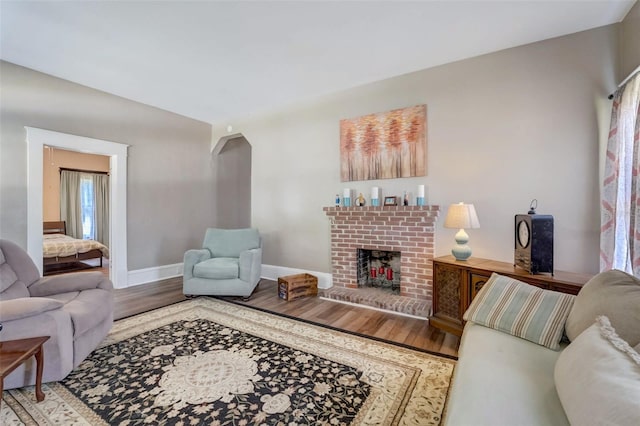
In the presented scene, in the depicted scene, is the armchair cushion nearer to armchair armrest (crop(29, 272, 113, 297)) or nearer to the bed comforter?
armchair armrest (crop(29, 272, 113, 297))

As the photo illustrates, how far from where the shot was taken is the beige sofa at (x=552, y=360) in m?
0.78

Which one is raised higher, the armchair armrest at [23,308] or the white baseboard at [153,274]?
the armchair armrest at [23,308]

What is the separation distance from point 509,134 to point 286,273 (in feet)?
11.0

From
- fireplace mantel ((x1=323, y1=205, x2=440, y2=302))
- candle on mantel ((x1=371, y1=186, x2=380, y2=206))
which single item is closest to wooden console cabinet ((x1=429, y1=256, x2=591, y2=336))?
fireplace mantel ((x1=323, y1=205, x2=440, y2=302))

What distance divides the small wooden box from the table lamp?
5.92 ft

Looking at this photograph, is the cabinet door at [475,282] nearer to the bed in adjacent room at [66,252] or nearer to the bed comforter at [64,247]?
the bed in adjacent room at [66,252]

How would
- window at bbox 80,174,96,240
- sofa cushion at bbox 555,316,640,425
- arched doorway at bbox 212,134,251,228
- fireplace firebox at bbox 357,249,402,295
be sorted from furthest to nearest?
window at bbox 80,174,96,240, arched doorway at bbox 212,134,251,228, fireplace firebox at bbox 357,249,402,295, sofa cushion at bbox 555,316,640,425

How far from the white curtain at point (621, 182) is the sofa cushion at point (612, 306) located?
81 centimetres

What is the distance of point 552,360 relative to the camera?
1.24 m

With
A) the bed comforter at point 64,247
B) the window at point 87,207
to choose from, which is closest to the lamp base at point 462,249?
the bed comforter at point 64,247

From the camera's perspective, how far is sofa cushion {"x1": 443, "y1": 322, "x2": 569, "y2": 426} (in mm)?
884

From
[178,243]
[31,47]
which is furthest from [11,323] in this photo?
[178,243]

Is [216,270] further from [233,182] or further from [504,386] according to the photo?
[504,386]

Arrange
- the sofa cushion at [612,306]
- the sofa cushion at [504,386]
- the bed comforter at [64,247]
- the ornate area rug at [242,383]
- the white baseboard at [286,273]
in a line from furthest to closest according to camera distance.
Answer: the bed comforter at [64,247] < the white baseboard at [286,273] < the ornate area rug at [242,383] < the sofa cushion at [612,306] < the sofa cushion at [504,386]
